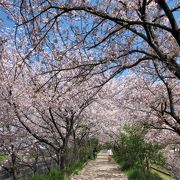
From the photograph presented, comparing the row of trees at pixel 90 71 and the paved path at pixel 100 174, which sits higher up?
the row of trees at pixel 90 71

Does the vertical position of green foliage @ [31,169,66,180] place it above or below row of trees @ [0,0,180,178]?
below

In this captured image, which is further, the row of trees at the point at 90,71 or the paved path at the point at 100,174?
the paved path at the point at 100,174

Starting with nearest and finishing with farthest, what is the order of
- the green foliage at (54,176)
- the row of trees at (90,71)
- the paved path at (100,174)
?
the row of trees at (90,71)
the green foliage at (54,176)
the paved path at (100,174)

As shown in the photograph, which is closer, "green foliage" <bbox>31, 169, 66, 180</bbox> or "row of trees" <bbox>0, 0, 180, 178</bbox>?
"row of trees" <bbox>0, 0, 180, 178</bbox>

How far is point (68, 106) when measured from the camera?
1650 centimetres

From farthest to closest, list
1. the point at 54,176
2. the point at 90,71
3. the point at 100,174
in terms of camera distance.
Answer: the point at 100,174 → the point at 54,176 → the point at 90,71

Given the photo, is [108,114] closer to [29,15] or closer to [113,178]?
[113,178]

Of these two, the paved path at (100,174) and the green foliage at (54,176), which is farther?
the paved path at (100,174)

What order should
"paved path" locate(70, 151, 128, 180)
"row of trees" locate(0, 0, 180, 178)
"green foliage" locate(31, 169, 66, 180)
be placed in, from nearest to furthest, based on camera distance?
"row of trees" locate(0, 0, 180, 178) < "green foliage" locate(31, 169, 66, 180) < "paved path" locate(70, 151, 128, 180)

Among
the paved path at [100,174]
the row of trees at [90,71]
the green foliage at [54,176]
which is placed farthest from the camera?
the paved path at [100,174]

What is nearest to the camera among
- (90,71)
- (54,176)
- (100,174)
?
(90,71)

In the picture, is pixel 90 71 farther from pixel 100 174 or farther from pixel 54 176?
pixel 100 174

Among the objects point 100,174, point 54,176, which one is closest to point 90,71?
point 54,176

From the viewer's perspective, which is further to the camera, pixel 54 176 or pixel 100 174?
pixel 100 174
